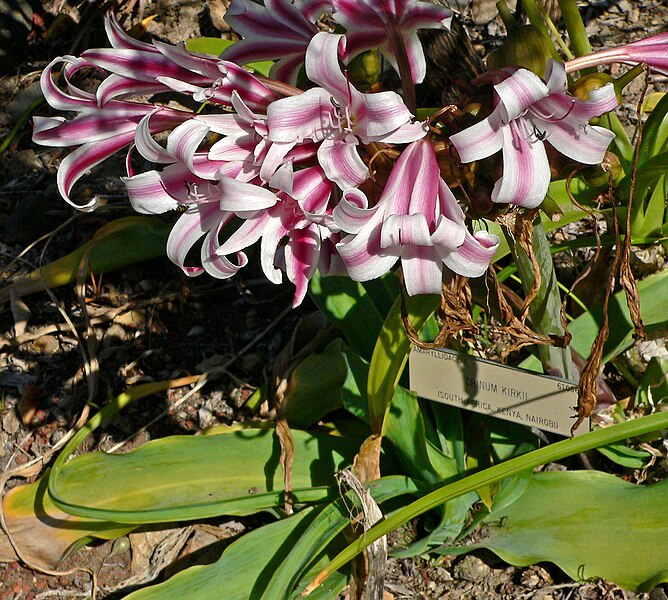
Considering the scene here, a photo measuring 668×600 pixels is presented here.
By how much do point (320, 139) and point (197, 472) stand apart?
2.64 ft

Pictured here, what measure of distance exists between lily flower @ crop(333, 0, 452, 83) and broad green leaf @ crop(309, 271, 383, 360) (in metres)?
0.59

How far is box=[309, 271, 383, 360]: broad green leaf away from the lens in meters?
1.35

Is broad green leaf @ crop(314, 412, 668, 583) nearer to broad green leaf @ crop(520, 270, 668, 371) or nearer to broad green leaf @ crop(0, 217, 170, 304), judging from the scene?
broad green leaf @ crop(520, 270, 668, 371)

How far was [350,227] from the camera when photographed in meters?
0.75

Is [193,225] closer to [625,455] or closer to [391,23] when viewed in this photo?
[391,23]

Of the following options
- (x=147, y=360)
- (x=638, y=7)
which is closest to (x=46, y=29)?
(x=147, y=360)

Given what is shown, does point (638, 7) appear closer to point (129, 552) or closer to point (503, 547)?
point (503, 547)

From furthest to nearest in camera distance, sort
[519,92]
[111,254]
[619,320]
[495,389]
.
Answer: [111,254]
[619,320]
[495,389]
[519,92]

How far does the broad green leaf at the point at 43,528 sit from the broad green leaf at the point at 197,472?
0.32 ft

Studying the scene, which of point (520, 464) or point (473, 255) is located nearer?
point (473, 255)

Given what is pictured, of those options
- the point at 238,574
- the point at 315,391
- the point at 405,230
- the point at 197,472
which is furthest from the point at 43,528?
the point at 405,230

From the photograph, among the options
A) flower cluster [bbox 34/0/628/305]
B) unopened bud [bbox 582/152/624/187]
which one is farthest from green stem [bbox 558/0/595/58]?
flower cluster [bbox 34/0/628/305]

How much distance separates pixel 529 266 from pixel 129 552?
39.9 inches

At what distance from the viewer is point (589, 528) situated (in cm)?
125
